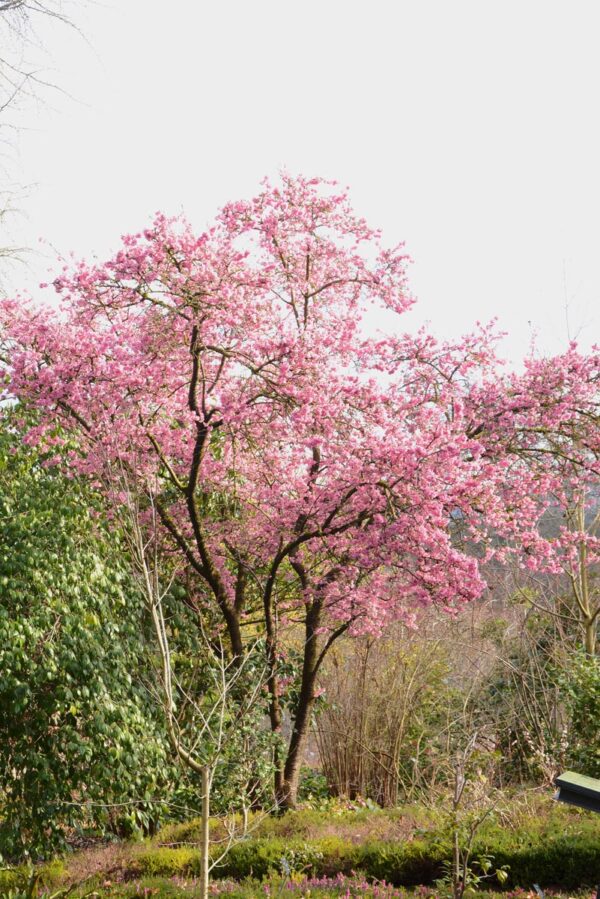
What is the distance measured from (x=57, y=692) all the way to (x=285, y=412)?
9.63 ft

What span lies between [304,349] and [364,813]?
164 inches

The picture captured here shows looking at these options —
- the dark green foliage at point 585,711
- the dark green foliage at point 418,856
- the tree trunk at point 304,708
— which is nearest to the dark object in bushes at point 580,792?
the dark green foliage at point 418,856

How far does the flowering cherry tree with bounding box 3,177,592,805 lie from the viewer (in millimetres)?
7148

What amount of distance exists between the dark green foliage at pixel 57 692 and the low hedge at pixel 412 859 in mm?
835

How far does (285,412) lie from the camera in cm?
748

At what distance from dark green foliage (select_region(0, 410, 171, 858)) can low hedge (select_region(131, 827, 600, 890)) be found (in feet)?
2.74

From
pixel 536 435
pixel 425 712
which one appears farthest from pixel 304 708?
pixel 536 435

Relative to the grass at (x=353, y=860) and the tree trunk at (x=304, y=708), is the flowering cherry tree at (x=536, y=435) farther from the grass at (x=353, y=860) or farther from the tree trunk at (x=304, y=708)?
the grass at (x=353, y=860)

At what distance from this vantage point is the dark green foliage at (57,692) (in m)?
6.61

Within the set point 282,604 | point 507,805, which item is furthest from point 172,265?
point 507,805

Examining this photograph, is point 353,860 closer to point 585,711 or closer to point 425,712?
point 585,711

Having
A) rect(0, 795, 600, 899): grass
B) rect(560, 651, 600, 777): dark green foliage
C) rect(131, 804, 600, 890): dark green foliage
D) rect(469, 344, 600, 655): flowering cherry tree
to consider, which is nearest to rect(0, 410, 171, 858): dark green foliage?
rect(0, 795, 600, 899): grass

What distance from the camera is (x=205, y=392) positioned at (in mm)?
7828

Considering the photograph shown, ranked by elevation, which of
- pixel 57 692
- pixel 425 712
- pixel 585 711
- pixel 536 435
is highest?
pixel 536 435
